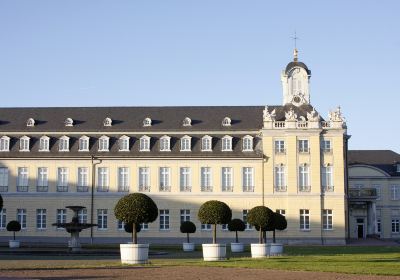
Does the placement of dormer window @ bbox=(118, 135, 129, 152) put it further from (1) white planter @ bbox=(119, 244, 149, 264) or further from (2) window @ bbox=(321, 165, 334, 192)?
Result: (1) white planter @ bbox=(119, 244, 149, 264)

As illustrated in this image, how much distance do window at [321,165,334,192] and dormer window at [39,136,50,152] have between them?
24.8m

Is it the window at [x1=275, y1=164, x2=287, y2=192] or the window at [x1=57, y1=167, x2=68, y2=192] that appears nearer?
the window at [x1=275, y1=164, x2=287, y2=192]

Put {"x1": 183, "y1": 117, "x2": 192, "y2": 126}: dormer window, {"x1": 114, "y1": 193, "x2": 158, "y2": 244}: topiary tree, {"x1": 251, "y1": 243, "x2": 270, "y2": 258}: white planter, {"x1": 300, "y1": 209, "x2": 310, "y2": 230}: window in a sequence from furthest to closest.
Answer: {"x1": 183, "y1": 117, "x2": 192, "y2": 126}: dormer window, {"x1": 300, "y1": 209, "x2": 310, "y2": 230}: window, {"x1": 251, "y1": 243, "x2": 270, "y2": 258}: white planter, {"x1": 114, "y1": 193, "x2": 158, "y2": 244}: topiary tree

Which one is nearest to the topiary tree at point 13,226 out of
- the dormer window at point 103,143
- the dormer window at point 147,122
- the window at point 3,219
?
the window at point 3,219

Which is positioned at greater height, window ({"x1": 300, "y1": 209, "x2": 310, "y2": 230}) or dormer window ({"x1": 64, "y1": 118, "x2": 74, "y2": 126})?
dormer window ({"x1": 64, "y1": 118, "x2": 74, "y2": 126})

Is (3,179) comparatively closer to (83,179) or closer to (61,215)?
(61,215)

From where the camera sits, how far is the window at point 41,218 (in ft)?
209

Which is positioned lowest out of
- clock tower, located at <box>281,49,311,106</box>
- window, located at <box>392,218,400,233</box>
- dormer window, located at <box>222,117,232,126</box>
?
window, located at <box>392,218,400,233</box>

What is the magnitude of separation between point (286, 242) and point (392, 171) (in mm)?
29002

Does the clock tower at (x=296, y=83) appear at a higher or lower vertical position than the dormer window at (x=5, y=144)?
higher

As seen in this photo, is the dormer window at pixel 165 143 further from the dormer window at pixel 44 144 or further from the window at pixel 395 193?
the window at pixel 395 193

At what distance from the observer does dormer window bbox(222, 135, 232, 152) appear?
63.2m

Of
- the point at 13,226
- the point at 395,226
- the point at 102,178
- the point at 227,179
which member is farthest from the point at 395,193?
the point at 13,226

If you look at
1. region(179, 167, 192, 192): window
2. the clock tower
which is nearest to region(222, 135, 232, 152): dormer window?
region(179, 167, 192, 192): window
